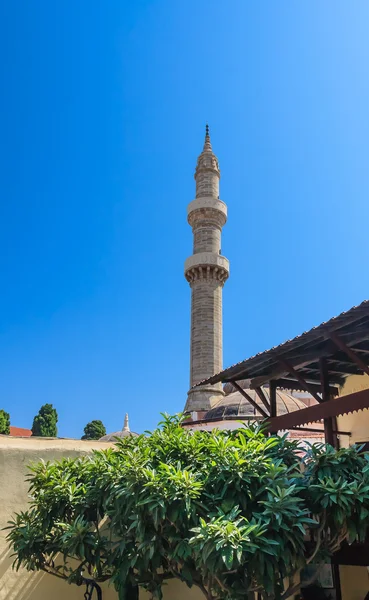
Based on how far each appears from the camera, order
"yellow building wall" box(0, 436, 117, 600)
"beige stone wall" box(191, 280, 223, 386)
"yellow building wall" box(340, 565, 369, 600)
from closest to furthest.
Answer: "yellow building wall" box(0, 436, 117, 600), "yellow building wall" box(340, 565, 369, 600), "beige stone wall" box(191, 280, 223, 386)

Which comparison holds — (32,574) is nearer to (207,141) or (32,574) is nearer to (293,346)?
(293,346)

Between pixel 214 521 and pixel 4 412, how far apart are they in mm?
31843

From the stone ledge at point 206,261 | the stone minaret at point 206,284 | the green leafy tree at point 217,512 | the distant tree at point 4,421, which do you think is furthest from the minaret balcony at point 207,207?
the green leafy tree at point 217,512

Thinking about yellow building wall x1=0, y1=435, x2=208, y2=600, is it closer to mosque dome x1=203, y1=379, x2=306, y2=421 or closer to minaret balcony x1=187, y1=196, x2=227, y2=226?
mosque dome x1=203, y1=379, x2=306, y2=421

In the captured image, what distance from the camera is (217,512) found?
21.4ft

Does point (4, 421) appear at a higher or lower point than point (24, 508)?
higher

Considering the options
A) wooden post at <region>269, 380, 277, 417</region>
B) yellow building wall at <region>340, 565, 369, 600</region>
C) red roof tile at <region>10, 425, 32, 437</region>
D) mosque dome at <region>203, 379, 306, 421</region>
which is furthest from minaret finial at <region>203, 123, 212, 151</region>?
yellow building wall at <region>340, 565, 369, 600</region>

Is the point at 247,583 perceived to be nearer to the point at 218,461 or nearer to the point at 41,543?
the point at 218,461

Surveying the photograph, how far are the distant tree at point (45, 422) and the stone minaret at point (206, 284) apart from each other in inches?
504

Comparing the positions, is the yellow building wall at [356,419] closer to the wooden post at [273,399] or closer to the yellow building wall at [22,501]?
the wooden post at [273,399]

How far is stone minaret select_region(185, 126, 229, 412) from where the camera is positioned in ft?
103

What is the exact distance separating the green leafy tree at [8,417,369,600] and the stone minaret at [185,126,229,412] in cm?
2300

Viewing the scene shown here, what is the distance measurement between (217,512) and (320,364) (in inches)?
139

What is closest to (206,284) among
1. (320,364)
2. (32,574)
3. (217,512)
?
(320,364)
